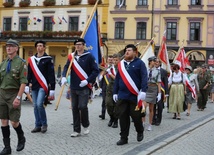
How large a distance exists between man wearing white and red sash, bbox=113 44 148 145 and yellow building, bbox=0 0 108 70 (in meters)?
36.6

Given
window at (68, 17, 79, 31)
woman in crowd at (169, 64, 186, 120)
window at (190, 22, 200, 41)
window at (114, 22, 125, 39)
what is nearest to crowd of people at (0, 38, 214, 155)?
woman in crowd at (169, 64, 186, 120)

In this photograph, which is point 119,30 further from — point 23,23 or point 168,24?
point 23,23

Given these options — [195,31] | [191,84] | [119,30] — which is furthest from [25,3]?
[191,84]

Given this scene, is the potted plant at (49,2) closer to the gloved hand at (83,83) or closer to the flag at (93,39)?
the flag at (93,39)

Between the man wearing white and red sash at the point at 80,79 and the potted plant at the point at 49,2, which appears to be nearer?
the man wearing white and red sash at the point at 80,79

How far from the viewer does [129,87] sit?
7887mm

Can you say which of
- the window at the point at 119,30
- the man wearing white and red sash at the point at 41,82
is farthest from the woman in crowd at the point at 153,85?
the window at the point at 119,30

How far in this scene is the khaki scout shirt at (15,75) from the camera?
6.63 metres

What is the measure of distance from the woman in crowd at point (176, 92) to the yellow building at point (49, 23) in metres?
32.0

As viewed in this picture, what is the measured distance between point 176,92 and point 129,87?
5.35m

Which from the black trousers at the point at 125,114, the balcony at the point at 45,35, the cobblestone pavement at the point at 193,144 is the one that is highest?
the balcony at the point at 45,35

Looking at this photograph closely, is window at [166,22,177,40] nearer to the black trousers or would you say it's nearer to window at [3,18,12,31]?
window at [3,18,12,31]

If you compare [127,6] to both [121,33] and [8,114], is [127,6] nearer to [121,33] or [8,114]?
[121,33]

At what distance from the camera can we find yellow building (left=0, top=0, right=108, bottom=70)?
45031mm
